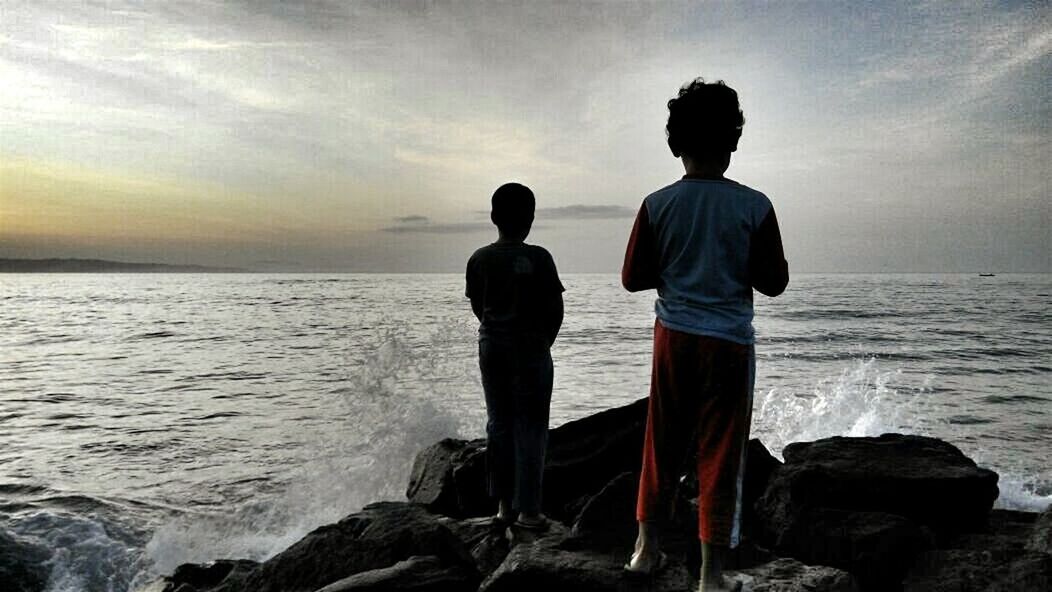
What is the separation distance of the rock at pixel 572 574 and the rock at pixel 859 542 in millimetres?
1361

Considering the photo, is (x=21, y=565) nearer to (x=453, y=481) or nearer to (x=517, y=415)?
(x=453, y=481)

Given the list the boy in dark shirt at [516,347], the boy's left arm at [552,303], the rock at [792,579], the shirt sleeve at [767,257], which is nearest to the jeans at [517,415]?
the boy in dark shirt at [516,347]

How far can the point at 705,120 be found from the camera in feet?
9.58

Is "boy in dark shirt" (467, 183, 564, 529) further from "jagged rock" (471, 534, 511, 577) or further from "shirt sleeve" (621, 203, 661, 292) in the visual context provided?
"shirt sleeve" (621, 203, 661, 292)

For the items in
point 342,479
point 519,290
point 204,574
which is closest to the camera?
point 519,290

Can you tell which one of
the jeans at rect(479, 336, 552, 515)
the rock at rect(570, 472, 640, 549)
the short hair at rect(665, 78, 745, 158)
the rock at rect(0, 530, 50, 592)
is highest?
the short hair at rect(665, 78, 745, 158)

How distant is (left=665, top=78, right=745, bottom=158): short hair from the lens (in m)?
2.92

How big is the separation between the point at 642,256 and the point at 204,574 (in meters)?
4.36

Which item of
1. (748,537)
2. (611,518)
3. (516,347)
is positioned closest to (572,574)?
(611,518)

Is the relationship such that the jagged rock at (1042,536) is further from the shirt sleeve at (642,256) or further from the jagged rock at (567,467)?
the shirt sleeve at (642,256)

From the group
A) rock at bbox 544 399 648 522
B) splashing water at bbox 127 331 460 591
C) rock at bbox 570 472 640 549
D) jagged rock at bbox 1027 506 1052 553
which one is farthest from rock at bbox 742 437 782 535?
splashing water at bbox 127 331 460 591

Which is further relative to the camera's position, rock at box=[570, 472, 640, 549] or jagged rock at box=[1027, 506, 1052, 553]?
jagged rock at box=[1027, 506, 1052, 553]

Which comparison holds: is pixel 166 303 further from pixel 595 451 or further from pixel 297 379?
pixel 595 451

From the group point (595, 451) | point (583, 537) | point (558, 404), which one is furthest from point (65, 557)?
point (558, 404)
